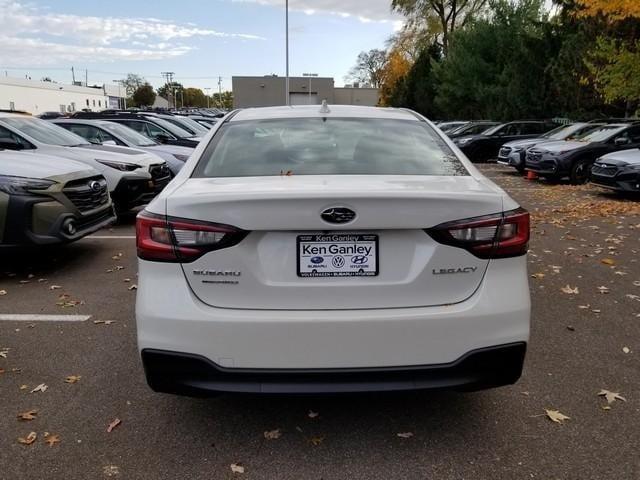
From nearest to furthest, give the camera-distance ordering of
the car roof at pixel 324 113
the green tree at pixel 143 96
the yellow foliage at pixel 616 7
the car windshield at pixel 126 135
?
the car roof at pixel 324 113 → the car windshield at pixel 126 135 → the yellow foliage at pixel 616 7 → the green tree at pixel 143 96

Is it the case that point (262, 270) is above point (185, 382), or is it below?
above

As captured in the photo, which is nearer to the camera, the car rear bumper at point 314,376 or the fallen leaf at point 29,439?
the car rear bumper at point 314,376

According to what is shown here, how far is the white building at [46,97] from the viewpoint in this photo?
237ft

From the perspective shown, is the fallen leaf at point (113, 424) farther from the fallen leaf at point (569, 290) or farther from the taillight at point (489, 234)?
the fallen leaf at point (569, 290)

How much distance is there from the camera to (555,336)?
4344mm

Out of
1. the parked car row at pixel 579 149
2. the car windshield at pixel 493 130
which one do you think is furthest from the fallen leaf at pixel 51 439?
the car windshield at pixel 493 130

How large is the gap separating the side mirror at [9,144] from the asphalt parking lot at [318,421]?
13.7ft

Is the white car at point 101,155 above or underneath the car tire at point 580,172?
above

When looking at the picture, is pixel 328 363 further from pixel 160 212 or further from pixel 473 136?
pixel 473 136

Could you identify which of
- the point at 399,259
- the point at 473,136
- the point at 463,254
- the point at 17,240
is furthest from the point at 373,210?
the point at 473,136

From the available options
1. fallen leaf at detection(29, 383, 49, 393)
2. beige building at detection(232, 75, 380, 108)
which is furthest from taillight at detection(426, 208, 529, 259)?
beige building at detection(232, 75, 380, 108)

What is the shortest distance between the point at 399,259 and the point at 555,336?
2.32m

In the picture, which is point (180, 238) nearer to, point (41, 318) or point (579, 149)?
point (41, 318)

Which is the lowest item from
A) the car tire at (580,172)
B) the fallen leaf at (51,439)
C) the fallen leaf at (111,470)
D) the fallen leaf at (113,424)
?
the fallen leaf at (111,470)
